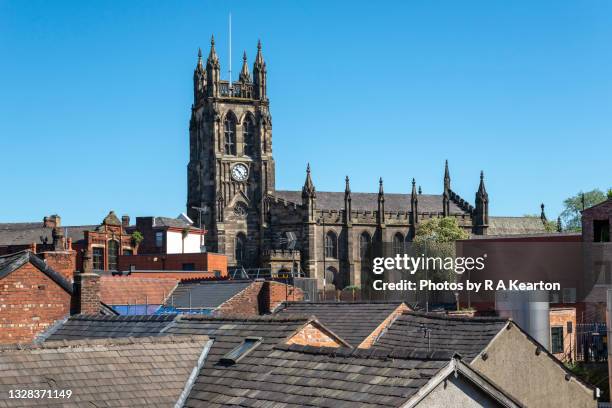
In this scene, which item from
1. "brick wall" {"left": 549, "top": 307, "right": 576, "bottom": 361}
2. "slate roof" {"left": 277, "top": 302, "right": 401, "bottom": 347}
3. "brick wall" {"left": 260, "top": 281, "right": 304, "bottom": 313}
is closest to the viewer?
"slate roof" {"left": 277, "top": 302, "right": 401, "bottom": 347}

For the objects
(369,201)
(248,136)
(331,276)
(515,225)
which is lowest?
(331,276)

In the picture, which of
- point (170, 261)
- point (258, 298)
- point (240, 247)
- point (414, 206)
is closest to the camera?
point (258, 298)

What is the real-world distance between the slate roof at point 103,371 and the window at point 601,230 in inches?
1676

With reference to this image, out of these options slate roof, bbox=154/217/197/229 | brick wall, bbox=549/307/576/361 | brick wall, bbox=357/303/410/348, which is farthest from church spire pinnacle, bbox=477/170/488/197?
brick wall, bbox=357/303/410/348

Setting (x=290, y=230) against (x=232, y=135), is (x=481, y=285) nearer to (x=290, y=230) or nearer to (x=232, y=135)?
(x=290, y=230)

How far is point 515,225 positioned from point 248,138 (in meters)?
37.3

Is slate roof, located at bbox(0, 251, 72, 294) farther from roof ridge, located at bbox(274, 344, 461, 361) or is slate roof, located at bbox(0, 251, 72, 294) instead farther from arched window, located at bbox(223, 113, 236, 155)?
arched window, located at bbox(223, 113, 236, 155)

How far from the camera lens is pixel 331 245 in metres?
101

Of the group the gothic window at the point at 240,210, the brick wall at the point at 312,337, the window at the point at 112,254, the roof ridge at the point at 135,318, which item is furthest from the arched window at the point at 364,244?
the brick wall at the point at 312,337

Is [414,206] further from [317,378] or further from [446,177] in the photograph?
[317,378]

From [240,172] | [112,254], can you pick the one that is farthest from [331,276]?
[112,254]

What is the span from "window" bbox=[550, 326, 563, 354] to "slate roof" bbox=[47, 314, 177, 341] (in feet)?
83.6

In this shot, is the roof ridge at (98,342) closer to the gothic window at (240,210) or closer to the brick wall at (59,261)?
the brick wall at (59,261)

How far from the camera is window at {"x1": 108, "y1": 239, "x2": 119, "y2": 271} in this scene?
244 ft
